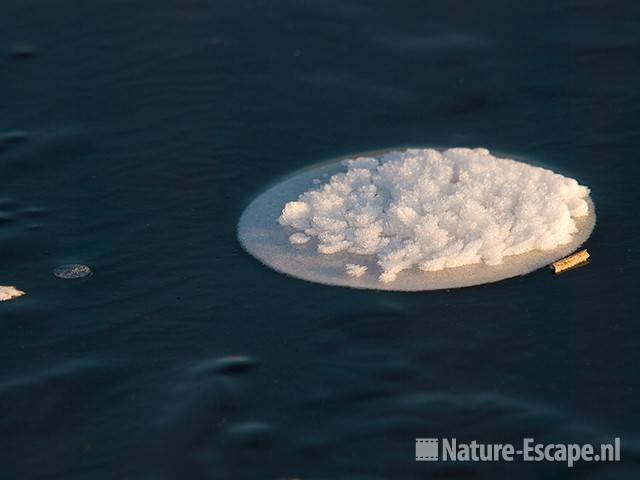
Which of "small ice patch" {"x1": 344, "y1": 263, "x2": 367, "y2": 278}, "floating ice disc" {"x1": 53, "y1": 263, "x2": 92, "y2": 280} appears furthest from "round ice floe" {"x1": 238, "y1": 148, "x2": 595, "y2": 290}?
"floating ice disc" {"x1": 53, "y1": 263, "x2": 92, "y2": 280}

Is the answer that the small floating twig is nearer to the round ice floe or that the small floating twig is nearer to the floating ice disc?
the round ice floe

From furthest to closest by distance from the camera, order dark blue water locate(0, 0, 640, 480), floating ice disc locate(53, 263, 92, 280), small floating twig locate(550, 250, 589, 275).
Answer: floating ice disc locate(53, 263, 92, 280) < small floating twig locate(550, 250, 589, 275) < dark blue water locate(0, 0, 640, 480)

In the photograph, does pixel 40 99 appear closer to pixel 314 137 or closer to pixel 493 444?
pixel 314 137

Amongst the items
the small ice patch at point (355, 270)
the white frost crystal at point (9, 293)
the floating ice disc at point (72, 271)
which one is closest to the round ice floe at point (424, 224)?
the small ice patch at point (355, 270)

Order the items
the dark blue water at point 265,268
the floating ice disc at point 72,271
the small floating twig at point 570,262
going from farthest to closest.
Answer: the floating ice disc at point 72,271 < the small floating twig at point 570,262 < the dark blue water at point 265,268

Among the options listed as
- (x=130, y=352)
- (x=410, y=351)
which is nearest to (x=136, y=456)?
(x=130, y=352)

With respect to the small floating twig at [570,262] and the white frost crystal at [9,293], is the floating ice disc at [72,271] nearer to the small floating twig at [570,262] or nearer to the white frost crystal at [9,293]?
the white frost crystal at [9,293]
